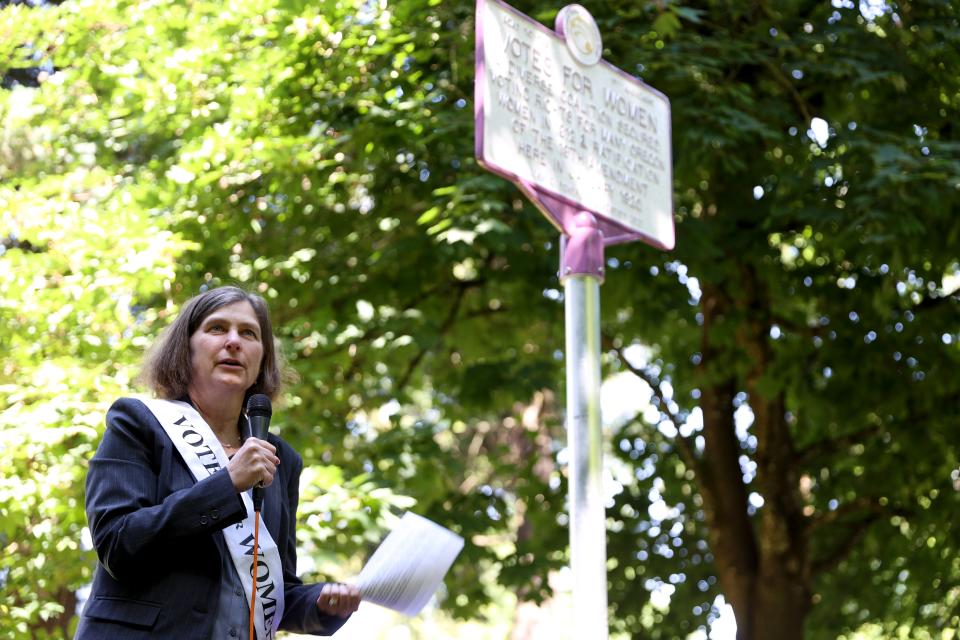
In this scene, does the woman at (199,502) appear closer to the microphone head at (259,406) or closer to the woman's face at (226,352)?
the woman's face at (226,352)

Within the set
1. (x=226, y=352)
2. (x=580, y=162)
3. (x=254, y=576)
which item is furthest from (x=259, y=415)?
(x=580, y=162)

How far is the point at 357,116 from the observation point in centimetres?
836

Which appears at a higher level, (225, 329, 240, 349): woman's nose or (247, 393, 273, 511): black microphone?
(225, 329, 240, 349): woman's nose

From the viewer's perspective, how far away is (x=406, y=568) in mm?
3045

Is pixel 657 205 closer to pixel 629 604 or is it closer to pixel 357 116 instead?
pixel 357 116

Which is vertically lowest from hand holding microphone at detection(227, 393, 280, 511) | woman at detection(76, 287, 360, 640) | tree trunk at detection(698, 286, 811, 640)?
tree trunk at detection(698, 286, 811, 640)

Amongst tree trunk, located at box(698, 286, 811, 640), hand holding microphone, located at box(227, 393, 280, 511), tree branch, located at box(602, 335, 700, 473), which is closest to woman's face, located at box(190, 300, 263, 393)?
hand holding microphone, located at box(227, 393, 280, 511)

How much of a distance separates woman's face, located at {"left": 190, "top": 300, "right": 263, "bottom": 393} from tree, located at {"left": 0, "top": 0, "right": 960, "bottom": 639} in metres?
3.58

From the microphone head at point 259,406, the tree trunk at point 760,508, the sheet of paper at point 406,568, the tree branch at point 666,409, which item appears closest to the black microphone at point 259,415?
the microphone head at point 259,406

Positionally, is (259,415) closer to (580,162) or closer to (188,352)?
(188,352)

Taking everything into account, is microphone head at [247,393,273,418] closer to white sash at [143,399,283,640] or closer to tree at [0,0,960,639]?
white sash at [143,399,283,640]

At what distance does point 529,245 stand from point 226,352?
5.73 meters

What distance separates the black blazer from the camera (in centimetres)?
278

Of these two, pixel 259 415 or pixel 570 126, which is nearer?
pixel 259 415
